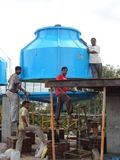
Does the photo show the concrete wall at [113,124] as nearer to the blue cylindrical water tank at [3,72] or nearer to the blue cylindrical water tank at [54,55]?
the blue cylindrical water tank at [54,55]

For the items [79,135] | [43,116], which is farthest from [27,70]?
[43,116]

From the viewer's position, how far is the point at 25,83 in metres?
15.5

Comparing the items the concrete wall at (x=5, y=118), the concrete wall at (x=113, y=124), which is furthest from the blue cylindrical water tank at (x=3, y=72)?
the concrete wall at (x=113, y=124)

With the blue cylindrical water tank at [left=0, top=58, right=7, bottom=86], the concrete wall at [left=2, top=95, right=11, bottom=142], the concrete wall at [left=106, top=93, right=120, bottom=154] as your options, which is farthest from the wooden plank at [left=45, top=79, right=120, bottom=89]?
the blue cylindrical water tank at [left=0, top=58, right=7, bottom=86]

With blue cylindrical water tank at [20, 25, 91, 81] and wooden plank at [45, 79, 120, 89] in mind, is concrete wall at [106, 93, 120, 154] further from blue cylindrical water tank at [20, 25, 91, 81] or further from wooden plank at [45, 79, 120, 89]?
wooden plank at [45, 79, 120, 89]

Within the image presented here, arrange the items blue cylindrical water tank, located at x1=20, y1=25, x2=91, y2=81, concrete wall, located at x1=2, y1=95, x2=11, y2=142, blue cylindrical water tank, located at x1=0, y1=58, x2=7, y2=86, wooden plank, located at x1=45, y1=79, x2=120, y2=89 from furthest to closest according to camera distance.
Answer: blue cylindrical water tank, located at x1=0, y1=58, x2=7, y2=86
concrete wall, located at x1=2, y1=95, x2=11, y2=142
blue cylindrical water tank, located at x1=20, y1=25, x2=91, y2=81
wooden plank, located at x1=45, y1=79, x2=120, y2=89

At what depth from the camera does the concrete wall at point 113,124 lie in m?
11.9

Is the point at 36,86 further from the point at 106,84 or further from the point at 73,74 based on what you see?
the point at 106,84

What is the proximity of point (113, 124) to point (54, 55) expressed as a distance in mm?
3171

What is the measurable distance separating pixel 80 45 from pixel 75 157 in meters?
4.17

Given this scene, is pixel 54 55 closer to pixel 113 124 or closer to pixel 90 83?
pixel 113 124

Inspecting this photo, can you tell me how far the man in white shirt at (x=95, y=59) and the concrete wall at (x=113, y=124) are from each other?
6.49 feet

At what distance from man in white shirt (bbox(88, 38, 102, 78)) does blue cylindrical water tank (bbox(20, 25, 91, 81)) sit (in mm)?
185

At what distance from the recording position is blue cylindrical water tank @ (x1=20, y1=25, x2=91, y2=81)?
13.6 meters
